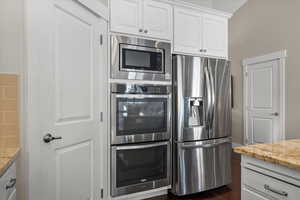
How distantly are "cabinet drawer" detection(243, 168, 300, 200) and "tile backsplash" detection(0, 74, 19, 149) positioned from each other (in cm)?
151

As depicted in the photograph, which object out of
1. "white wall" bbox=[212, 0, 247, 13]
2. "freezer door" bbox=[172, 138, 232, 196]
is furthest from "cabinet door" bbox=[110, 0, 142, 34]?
"white wall" bbox=[212, 0, 247, 13]

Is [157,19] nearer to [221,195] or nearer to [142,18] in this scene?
[142,18]

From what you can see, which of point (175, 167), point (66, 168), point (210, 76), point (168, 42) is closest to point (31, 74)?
point (66, 168)

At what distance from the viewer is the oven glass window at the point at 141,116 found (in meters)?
2.10

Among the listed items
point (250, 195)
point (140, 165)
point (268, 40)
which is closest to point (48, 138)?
point (140, 165)

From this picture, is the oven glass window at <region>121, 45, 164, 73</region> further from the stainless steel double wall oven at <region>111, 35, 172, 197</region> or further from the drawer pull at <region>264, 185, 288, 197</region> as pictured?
the drawer pull at <region>264, 185, 288, 197</region>

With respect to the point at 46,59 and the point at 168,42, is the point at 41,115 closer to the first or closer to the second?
the point at 46,59

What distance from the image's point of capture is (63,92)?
1586mm

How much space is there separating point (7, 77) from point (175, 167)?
1.90 m

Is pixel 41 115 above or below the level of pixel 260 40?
below

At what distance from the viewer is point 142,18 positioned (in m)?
2.23

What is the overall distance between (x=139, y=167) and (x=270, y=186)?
144 centimetres

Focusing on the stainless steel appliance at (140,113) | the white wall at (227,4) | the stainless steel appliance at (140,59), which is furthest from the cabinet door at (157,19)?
the white wall at (227,4)

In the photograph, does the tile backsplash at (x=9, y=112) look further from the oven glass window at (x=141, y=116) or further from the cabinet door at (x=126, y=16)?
the cabinet door at (x=126, y=16)
